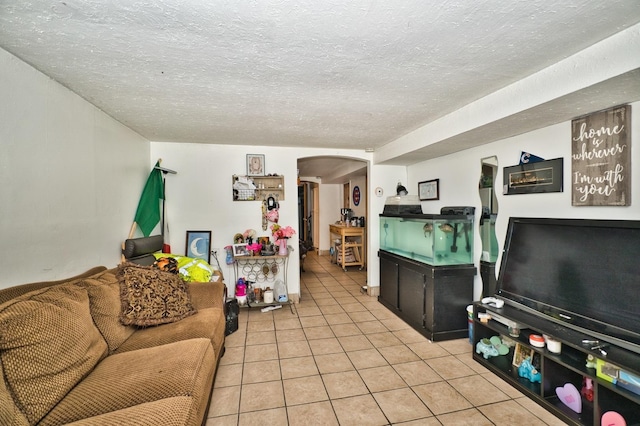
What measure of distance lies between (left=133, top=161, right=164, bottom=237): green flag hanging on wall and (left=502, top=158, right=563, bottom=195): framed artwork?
378 centimetres

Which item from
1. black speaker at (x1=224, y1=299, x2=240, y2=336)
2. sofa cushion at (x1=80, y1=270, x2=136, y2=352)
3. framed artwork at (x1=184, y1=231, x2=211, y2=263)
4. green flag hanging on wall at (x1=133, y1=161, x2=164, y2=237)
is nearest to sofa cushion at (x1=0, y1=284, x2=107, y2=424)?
sofa cushion at (x1=80, y1=270, x2=136, y2=352)

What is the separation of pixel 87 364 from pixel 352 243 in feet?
16.7

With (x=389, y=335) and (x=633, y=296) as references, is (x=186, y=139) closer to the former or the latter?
(x=389, y=335)

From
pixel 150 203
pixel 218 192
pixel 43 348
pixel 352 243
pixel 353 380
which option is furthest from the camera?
pixel 352 243

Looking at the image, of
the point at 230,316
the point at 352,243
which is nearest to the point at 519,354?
the point at 230,316

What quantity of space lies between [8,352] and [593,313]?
9.70 ft

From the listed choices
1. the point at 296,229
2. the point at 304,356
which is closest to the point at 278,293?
the point at 296,229

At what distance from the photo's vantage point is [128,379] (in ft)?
→ 4.32

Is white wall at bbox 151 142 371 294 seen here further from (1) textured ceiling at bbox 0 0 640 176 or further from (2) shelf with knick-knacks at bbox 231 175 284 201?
(1) textured ceiling at bbox 0 0 640 176

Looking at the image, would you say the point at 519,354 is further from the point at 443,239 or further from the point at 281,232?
the point at 281,232

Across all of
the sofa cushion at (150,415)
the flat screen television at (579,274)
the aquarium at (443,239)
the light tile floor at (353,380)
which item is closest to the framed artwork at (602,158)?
the flat screen television at (579,274)

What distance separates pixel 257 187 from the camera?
12.5 ft

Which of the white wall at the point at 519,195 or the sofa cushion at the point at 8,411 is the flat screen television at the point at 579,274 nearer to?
the white wall at the point at 519,195

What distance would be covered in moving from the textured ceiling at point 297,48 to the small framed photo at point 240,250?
1832 millimetres
